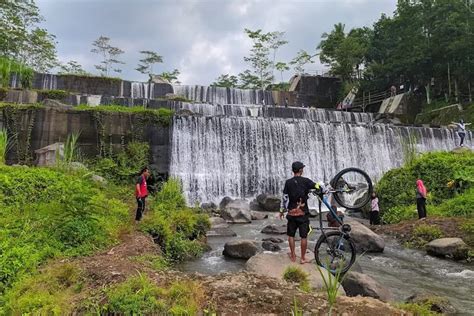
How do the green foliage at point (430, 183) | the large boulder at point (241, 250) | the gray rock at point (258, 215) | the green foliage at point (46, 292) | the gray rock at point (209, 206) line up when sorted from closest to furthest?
the green foliage at point (46, 292) → the large boulder at point (241, 250) → the green foliage at point (430, 183) → the gray rock at point (258, 215) → the gray rock at point (209, 206)

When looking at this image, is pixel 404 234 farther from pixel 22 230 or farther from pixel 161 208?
pixel 22 230

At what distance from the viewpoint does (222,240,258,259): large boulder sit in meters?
8.75

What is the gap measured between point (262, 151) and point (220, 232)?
8.06 metres

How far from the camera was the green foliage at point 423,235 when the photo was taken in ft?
34.4

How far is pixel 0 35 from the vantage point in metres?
27.9

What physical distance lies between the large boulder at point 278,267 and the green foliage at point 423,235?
215 inches

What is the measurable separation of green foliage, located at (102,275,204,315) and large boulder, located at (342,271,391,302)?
2463 millimetres

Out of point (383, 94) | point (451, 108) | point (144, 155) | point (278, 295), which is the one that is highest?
point (383, 94)

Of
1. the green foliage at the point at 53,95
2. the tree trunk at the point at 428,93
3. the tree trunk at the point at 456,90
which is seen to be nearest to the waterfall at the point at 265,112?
the green foliage at the point at 53,95

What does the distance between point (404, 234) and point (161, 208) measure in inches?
266

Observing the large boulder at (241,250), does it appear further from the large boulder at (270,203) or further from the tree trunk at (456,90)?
the tree trunk at (456,90)

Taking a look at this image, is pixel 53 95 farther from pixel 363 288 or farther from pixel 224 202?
pixel 363 288

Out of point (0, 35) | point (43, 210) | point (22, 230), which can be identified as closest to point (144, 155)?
point (43, 210)

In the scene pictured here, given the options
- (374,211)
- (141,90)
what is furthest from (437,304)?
(141,90)
